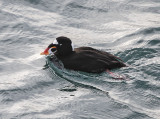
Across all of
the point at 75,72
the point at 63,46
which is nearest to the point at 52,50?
the point at 63,46

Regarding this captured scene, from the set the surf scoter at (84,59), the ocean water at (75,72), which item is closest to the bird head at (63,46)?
the surf scoter at (84,59)

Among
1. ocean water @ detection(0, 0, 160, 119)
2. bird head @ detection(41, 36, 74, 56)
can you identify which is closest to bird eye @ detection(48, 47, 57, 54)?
bird head @ detection(41, 36, 74, 56)

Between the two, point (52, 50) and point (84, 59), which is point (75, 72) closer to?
point (84, 59)

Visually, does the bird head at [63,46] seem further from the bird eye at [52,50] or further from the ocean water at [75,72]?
the ocean water at [75,72]

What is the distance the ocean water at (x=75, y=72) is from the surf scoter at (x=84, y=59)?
15cm

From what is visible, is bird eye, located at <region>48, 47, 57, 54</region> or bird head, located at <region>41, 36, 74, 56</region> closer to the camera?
bird head, located at <region>41, 36, 74, 56</region>

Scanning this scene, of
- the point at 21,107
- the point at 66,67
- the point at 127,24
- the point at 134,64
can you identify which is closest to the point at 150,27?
the point at 127,24

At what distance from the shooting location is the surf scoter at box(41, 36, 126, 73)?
25.3ft

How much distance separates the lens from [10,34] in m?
10.4

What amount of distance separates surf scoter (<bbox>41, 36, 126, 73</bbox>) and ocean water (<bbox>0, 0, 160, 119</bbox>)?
6.0 inches

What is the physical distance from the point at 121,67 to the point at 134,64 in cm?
44

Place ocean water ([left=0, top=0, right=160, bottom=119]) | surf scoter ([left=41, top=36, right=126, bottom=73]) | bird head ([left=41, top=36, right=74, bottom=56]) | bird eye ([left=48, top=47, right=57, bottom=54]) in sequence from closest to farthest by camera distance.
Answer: ocean water ([left=0, top=0, right=160, bottom=119]) → surf scoter ([left=41, top=36, right=126, bottom=73]) → bird head ([left=41, top=36, right=74, bottom=56]) → bird eye ([left=48, top=47, right=57, bottom=54])

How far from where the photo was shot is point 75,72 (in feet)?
25.8

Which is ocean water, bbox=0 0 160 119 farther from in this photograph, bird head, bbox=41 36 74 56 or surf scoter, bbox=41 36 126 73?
bird head, bbox=41 36 74 56
